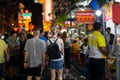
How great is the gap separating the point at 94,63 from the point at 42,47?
1864 mm

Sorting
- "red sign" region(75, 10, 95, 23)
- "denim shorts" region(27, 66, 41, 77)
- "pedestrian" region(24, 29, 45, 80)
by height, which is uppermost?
"red sign" region(75, 10, 95, 23)

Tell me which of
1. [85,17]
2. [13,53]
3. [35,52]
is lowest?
[13,53]

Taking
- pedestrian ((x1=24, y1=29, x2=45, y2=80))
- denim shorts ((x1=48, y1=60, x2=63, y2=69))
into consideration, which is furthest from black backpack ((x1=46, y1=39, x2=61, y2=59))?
pedestrian ((x1=24, y1=29, x2=45, y2=80))

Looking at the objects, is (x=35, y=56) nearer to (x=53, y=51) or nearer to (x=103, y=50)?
(x=53, y=51)

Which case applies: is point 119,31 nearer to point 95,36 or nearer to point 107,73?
point 107,73

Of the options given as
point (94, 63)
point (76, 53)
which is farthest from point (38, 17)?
point (94, 63)

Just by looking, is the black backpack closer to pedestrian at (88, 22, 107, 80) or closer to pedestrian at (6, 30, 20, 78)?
pedestrian at (88, 22, 107, 80)

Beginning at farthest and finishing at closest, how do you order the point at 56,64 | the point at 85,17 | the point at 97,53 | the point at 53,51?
the point at 85,17 < the point at 56,64 < the point at 53,51 < the point at 97,53

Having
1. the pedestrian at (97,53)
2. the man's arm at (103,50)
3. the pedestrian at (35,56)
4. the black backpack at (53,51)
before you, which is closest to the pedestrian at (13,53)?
the black backpack at (53,51)

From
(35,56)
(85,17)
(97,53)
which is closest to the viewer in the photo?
(97,53)

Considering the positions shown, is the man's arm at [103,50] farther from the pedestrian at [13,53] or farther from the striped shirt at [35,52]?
the pedestrian at [13,53]

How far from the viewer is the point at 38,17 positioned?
71.1 metres

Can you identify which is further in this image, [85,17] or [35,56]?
[85,17]

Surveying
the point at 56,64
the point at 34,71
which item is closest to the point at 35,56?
the point at 34,71
